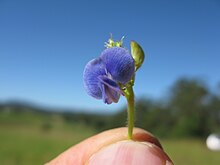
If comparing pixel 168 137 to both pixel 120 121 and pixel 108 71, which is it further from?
pixel 108 71

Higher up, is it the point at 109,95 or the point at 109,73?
the point at 109,73

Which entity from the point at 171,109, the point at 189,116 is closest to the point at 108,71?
the point at 189,116

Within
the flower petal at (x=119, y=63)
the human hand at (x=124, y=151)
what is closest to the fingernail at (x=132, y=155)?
the human hand at (x=124, y=151)

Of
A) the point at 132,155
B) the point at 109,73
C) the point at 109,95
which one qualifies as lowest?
the point at 132,155

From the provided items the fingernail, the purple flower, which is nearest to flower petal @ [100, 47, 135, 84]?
the purple flower

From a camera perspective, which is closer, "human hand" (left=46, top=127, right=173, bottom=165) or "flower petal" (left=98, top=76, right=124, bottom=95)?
"flower petal" (left=98, top=76, right=124, bottom=95)

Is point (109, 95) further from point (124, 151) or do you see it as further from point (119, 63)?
point (124, 151)

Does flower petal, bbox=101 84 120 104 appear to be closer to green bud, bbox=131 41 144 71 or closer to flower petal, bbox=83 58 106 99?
flower petal, bbox=83 58 106 99

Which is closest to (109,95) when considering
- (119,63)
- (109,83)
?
(109,83)
